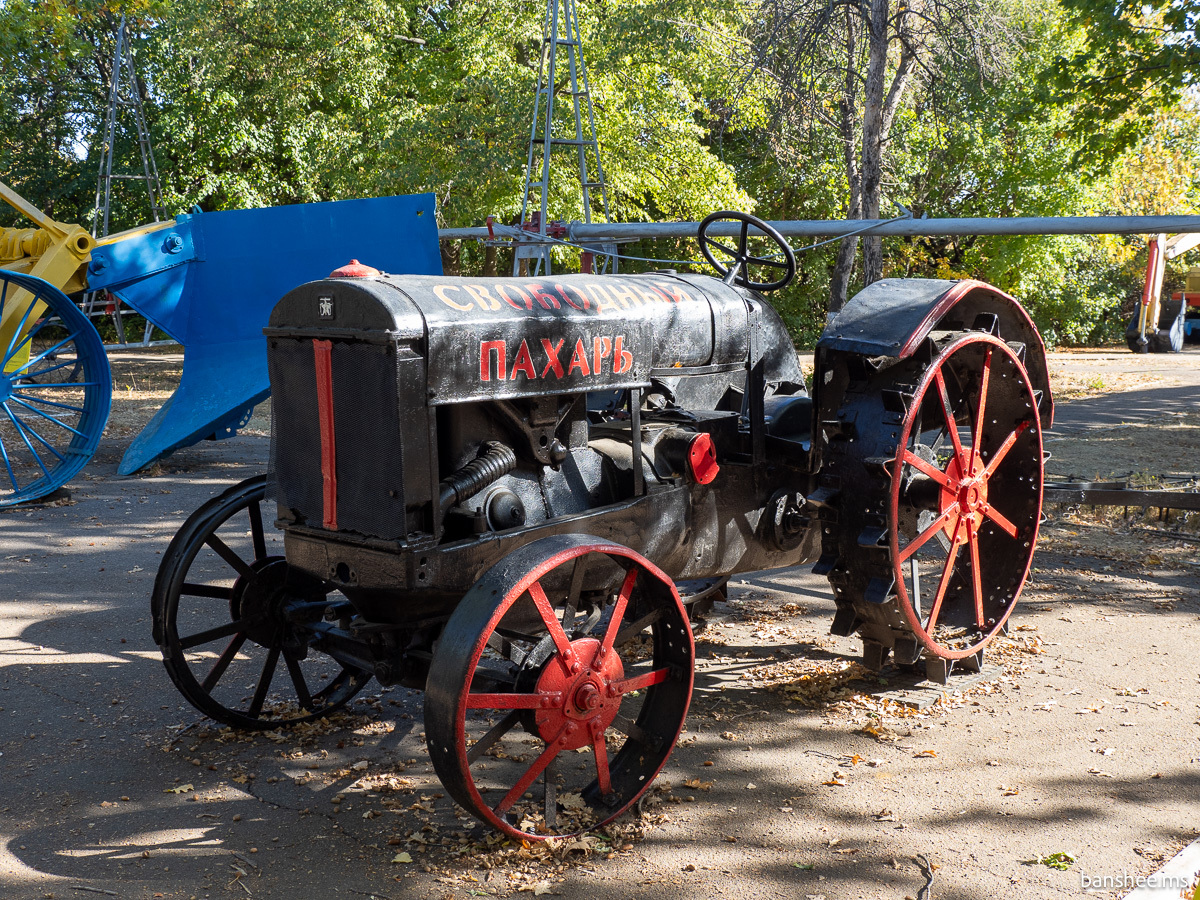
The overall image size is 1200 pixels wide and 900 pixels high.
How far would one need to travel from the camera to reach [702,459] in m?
3.64

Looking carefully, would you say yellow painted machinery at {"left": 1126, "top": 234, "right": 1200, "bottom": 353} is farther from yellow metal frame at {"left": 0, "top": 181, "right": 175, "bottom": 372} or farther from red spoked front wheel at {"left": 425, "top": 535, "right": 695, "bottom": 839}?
red spoked front wheel at {"left": 425, "top": 535, "right": 695, "bottom": 839}

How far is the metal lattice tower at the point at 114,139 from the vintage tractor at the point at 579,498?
12.6 metres

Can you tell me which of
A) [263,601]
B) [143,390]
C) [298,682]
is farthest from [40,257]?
[298,682]

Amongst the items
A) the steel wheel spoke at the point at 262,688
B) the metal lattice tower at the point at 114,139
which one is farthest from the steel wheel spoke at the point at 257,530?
the metal lattice tower at the point at 114,139

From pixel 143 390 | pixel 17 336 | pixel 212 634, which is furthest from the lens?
pixel 143 390

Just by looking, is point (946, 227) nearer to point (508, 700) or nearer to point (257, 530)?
point (257, 530)

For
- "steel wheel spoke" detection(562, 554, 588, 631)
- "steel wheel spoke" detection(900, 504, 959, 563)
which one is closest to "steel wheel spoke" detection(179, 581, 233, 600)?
"steel wheel spoke" detection(562, 554, 588, 631)

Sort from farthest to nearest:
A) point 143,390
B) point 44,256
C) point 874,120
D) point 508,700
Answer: point 143,390
point 874,120
point 44,256
point 508,700

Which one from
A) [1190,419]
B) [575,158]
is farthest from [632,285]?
[575,158]

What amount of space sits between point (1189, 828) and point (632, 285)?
243 centimetres

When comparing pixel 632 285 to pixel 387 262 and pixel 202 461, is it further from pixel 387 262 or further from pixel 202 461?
pixel 202 461

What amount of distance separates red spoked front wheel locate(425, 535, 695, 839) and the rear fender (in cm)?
115

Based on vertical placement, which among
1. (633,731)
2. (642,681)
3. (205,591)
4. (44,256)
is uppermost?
(44,256)

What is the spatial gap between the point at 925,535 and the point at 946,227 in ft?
14.4
